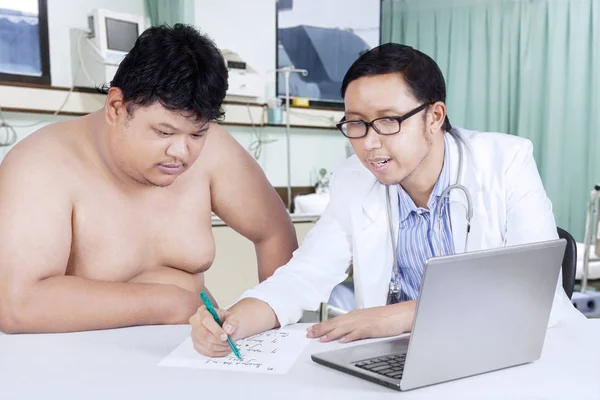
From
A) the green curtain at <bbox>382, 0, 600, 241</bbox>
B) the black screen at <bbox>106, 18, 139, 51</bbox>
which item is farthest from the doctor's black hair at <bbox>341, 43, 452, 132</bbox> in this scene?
the green curtain at <bbox>382, 0, 600, 241</bbox>

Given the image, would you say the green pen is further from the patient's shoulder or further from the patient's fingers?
the patient's shoulder

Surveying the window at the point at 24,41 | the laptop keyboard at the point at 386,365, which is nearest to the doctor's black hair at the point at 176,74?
the laptop keyboard at the point at 386,365

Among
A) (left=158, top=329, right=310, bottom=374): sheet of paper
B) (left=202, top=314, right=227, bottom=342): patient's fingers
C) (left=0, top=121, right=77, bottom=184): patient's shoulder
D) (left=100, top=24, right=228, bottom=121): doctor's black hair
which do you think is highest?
(left=100, top=24, right=228, bottom=121): doctor's black hair

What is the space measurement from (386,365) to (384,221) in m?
0.66

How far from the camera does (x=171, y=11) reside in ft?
11.6

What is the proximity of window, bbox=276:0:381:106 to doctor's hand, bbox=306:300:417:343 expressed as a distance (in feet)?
9.90

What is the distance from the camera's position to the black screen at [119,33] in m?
3.25

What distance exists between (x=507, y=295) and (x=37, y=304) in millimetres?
896

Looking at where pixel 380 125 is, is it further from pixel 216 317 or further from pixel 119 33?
pixel 119 33

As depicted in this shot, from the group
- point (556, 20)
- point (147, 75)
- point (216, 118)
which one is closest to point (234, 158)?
point (216, 118)

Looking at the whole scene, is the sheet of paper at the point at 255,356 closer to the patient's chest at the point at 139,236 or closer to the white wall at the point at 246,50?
the patient's chest at the point at 139,236

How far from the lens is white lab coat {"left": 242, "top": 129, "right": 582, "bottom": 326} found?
1418 millimetres

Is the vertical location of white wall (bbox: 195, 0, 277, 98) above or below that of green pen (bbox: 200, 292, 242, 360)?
above

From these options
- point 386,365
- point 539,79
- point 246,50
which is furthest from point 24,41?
point 539,79
